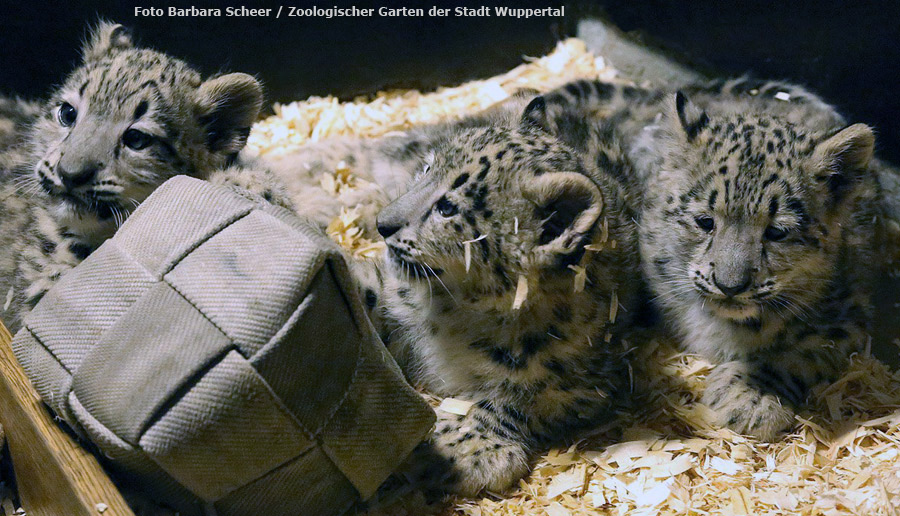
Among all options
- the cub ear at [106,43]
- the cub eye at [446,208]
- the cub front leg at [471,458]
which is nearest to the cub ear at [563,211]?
the cub eye at [446,208]

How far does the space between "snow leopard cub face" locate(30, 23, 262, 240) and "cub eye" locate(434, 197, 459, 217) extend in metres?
1.32

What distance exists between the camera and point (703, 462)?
4.43 meters

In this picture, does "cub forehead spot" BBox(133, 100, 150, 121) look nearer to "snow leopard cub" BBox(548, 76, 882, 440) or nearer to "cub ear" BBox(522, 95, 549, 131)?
"cub ear" BBox(522, 95, 549, 131)

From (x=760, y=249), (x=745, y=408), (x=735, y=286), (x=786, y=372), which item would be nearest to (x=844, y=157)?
(x=760, y=249)

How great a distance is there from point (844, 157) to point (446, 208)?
2.09 meters

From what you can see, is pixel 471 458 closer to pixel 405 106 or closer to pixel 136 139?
pixel 136 139

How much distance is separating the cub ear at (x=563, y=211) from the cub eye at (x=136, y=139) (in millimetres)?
1957

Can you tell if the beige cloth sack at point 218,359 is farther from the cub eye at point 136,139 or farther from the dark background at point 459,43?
the dark background at point 459,43

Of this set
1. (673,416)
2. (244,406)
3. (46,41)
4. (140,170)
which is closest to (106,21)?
(46,41)

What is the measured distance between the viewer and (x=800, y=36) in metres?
6.17

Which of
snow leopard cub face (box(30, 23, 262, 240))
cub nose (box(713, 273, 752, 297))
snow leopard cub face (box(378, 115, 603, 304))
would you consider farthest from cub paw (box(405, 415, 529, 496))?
snow leopard cub face (box(30, 23, 262, 240))

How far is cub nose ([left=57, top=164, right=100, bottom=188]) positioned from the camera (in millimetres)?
4160

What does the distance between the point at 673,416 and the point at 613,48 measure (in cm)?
457

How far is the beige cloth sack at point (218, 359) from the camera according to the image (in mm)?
3152
